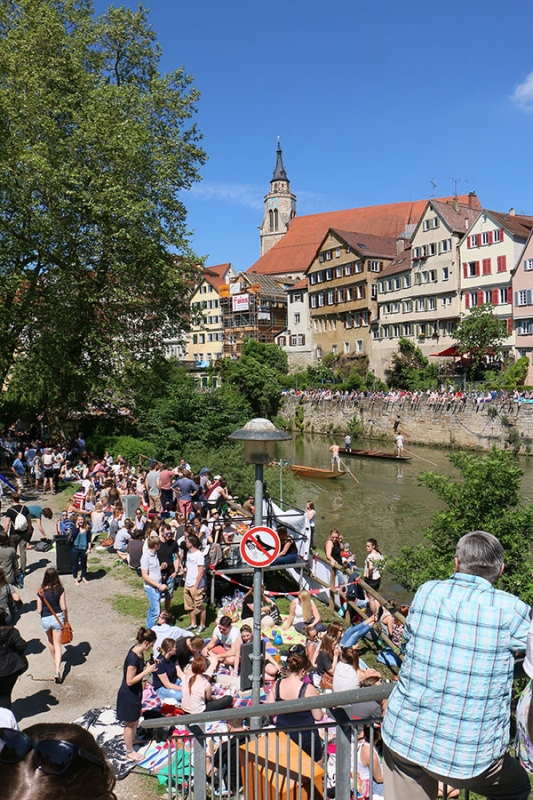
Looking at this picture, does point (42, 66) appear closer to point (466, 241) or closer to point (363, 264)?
point (466, 241)

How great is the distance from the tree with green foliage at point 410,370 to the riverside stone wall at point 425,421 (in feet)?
17.1

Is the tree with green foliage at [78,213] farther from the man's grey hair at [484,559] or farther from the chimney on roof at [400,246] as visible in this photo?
the chimney on roof at [400,246]

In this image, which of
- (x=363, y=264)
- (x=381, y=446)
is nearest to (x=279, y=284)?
(x=363, y=264)

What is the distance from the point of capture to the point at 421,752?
302 centimetres

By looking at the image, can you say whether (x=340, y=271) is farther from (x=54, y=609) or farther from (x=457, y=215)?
(x=54, y=609)

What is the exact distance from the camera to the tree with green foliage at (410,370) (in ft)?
181

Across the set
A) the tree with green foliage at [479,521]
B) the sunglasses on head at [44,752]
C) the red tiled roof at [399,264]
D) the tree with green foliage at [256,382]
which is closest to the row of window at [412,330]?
the red tiled roof at [399,264]

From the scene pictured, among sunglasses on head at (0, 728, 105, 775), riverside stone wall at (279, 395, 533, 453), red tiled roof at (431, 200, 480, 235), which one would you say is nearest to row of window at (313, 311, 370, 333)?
riverside stone wall at (279, 395, 533, 453)

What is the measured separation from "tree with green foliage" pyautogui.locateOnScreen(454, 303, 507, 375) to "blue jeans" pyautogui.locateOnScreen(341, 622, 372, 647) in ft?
132

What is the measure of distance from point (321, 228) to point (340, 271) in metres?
34.9

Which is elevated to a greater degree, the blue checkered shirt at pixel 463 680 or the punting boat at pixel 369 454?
the blue checkered shirt at pixel 463 680

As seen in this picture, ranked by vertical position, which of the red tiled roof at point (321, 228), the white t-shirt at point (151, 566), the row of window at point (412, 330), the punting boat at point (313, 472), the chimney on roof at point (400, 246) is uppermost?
the red tiled roof at point (321, 228)

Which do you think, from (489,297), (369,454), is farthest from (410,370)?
(369,454)

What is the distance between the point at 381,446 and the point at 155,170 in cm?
2719
